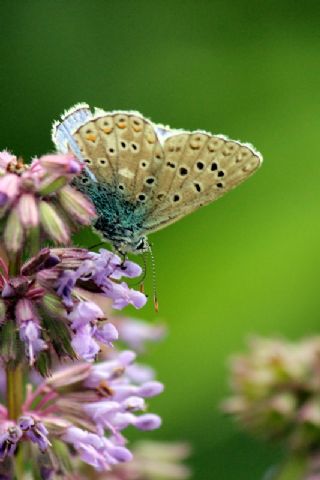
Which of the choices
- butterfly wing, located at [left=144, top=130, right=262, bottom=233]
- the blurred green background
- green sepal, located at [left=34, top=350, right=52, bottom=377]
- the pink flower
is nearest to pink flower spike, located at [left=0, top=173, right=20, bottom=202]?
the pink flower

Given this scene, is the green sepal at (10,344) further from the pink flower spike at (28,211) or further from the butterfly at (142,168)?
the butterfly at (142,168)

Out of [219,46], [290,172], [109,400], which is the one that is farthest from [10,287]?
[219,46]

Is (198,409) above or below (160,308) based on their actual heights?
below

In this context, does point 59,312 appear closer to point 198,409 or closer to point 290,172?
point 198,409

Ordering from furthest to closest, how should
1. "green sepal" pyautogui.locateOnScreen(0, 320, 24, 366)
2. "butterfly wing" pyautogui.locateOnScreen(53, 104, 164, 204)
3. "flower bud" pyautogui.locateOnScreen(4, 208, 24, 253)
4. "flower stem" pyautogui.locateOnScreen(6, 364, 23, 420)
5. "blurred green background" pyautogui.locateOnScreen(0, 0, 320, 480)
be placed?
"blurred green background" pyautogui.locateOnScreen(0, 0, 320, 480)
"butterfly wing" pyautogui.locateOnScreen(53, 104, 164, 204)
"flower stem" pyautogui.locateOnScreen(6, 364, 23, 420)
"green sepal" pyautogui.locateOnScreen(0, 320, 24, 366)
"flower bud" pyautogui.locateOnScreen(4, 208, 24, 253)

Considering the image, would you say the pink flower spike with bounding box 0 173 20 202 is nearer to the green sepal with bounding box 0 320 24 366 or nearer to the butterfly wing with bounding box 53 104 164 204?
the green sepal with bounding box 0 320 24 366

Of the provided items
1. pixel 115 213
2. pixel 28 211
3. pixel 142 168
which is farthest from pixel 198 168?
pixel 28 211
